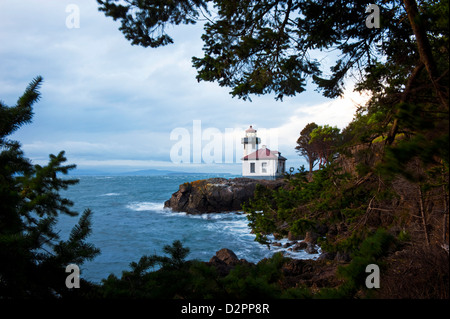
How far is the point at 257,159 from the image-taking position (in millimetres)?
47344

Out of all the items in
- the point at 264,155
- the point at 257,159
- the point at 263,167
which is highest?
the point at 264,155

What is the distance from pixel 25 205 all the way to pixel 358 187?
183 inches

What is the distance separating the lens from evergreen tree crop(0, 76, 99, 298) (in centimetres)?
168

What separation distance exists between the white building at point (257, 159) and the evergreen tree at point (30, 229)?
142 ft

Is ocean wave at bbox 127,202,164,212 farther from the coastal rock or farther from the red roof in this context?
the red roof

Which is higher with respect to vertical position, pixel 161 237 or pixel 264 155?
pixel 264 155

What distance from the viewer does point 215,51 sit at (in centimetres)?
481

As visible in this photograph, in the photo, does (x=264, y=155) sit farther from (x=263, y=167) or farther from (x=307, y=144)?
(x=307, y=144)

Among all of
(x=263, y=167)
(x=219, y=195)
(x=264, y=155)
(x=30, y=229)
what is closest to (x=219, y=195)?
(x=219, y=195)

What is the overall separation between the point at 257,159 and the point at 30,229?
4575 cm

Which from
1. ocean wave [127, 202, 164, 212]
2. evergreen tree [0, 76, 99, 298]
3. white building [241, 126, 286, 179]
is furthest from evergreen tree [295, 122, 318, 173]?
evergreen tree [0, 76, 99, 298]
